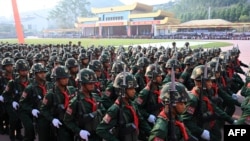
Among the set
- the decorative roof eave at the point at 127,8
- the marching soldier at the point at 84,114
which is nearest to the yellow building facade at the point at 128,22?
the decorative roof eave at the point at 127,8

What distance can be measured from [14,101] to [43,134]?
139 centimetres

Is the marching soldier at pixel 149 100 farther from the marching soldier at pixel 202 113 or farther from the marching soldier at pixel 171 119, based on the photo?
the marching soldier at pixel 171 119

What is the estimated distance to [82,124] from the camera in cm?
Result: 454

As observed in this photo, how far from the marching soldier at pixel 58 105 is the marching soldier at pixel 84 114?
457 millimetres

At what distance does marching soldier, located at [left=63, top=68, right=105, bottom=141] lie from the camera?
174 inches

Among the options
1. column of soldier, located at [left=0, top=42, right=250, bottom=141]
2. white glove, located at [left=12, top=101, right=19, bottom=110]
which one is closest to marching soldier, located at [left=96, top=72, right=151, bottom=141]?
column of soldier, located at [left=0, top=42, right=250, bottom=141]

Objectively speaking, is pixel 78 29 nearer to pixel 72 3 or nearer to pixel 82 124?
pixel 72 3

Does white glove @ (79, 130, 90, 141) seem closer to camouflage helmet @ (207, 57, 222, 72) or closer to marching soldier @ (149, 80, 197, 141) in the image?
marching soldier @ (149, 80, 197, 141)

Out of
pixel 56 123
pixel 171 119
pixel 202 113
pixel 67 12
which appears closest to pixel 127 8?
pixel 67 12

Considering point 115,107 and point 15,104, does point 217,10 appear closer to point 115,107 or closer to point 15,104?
point 15,104

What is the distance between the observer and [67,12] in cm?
13362

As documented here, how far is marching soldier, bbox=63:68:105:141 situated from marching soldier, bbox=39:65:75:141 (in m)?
0.46

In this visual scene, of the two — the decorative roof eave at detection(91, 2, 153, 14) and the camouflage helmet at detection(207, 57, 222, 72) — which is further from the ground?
the decorative roof eave at detection(91, 2, 153, 14)

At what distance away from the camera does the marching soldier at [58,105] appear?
5.06 metres
